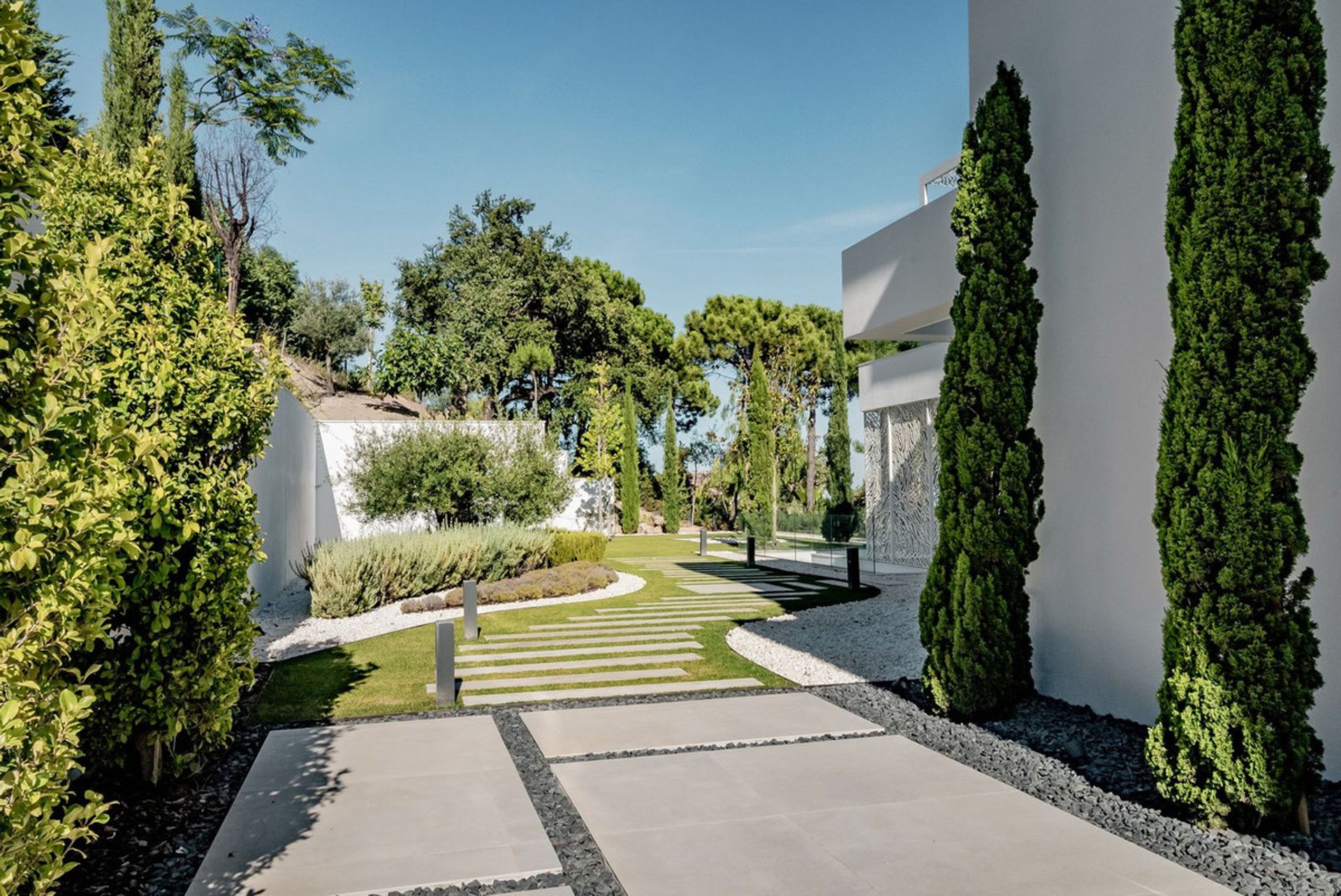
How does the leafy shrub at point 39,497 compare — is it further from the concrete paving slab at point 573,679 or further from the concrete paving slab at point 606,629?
the concrete paving slab at point 606,629

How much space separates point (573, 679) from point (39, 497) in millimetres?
6282

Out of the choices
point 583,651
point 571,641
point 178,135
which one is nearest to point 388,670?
point 583,651

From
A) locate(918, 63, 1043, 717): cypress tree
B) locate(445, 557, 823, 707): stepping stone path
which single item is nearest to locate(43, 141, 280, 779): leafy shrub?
locate(445, 557, 823, 707): stepping stone path

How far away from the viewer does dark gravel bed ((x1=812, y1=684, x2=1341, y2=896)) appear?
3799 millimetres

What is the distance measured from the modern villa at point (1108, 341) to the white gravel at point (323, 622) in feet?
25.7

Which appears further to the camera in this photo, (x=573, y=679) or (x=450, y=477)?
(x=450, y=477)

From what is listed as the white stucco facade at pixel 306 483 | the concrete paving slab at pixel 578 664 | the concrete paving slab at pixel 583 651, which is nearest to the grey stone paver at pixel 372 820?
the concrete paving slab at pixel 578 664

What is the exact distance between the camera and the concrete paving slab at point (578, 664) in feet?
28.1

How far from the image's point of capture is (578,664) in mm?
8836

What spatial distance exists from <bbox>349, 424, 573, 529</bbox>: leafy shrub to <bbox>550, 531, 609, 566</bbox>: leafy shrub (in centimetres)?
72

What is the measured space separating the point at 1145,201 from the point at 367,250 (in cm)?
3386

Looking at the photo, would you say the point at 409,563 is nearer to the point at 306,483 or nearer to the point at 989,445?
the point at 306,483

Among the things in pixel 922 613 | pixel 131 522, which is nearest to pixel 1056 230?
pixel 922 613

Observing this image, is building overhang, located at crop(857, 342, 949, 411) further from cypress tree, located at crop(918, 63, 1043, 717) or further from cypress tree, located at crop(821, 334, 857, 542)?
cypress tree, located at crop(821, 334, 857, 542)
